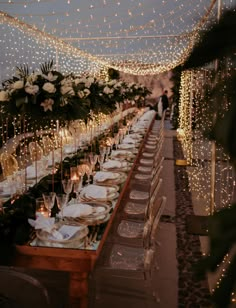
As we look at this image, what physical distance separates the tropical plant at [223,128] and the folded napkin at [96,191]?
2359mm

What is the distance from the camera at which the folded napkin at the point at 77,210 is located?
2.42 metres

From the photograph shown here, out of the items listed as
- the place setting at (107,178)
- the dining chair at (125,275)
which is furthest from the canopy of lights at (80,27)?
the dining chair at (125,275)

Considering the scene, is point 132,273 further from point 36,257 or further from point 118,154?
point 118,154

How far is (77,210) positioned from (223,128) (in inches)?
81.3

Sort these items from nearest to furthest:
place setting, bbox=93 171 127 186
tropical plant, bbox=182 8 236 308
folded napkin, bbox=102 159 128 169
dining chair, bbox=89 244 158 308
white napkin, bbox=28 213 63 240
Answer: tropical plant, bbox=182 8 236 308, white napkin, bbox=28 213 63 240, dining chair, bbox=89 244 158 308, place setting, bbox=93 171 127 186, folded napkin, bbox=102 159 128 169

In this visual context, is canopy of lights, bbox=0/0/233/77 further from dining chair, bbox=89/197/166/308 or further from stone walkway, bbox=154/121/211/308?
dining chair, bbox=89/197/166/308

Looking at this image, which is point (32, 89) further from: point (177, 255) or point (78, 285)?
point (177, 255)

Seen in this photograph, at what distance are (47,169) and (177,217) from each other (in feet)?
5.85

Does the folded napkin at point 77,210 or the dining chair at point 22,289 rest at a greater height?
the folded napkin at point 77,210

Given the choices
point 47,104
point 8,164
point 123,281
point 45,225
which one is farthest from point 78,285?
point 8,164

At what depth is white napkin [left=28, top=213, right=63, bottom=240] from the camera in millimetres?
2129

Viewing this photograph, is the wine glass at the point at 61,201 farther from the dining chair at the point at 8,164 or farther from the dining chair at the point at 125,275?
the dining chair at the point at 8,164

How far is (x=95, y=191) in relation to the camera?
9.53 ft

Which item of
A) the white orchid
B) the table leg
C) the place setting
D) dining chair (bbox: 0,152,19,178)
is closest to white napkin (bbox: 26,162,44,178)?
dining chair (bbox: 0,152,19,178)
